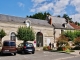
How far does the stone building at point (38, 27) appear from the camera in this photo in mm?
35344

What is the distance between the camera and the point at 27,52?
83.1 feet

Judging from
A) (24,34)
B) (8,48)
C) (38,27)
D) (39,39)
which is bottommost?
(8,48)

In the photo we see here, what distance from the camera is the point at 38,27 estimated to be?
4081 centimetres

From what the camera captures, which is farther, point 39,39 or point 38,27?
point 39,39

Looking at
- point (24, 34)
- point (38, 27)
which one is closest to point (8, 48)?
point (24, 34)

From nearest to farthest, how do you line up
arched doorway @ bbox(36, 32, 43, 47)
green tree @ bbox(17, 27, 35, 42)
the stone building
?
green tree @ bbox(17, 27, 35, 42) → the stone building → arched doorway @ bbox(36, 32, 43, 47)

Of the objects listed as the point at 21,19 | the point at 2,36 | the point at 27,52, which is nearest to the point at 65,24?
the point at 21,19

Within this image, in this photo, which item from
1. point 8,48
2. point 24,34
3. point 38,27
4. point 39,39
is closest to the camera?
point 8,48

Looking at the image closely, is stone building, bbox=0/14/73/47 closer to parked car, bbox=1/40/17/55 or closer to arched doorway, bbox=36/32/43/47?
arched doorway, bbox=36/32/43/47

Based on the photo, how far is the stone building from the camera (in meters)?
35.3

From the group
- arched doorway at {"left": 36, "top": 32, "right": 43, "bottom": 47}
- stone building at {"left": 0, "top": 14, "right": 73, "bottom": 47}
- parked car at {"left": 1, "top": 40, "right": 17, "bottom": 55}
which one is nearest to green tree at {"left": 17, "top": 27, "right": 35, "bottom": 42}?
stone building at {"left": 0, "top": 14, "right": 73, "bottom": 47}

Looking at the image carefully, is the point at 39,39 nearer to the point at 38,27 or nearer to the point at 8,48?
the point at 38,27

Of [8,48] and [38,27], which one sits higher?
[38,27]

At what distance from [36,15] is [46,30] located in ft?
98.9
